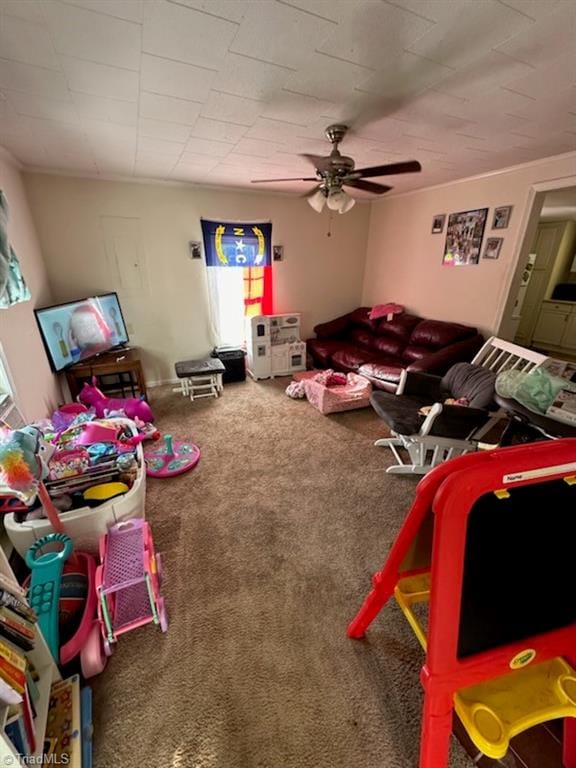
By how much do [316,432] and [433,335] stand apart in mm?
1854

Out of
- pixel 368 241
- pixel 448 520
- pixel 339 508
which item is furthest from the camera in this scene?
pixel 368 241

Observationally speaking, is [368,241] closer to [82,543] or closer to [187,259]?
[187,259]

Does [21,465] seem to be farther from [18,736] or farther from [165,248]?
[165,248]

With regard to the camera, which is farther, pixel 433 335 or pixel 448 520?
pixel 433 335

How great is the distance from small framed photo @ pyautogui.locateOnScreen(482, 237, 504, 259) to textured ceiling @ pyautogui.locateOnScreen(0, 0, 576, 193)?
30.3 inches

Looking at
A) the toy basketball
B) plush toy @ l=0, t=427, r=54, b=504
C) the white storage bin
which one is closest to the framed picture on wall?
the toy basketball

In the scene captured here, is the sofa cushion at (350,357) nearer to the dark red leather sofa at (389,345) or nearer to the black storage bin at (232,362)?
the dark red leather sofa at (389,345)

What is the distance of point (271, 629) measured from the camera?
4.54 ft

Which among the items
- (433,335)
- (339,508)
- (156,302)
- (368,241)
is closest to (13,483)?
(339,508)

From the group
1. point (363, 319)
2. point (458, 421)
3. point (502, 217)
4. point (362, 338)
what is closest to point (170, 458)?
point (458, 421)

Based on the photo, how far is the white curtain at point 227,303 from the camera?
4.06 m

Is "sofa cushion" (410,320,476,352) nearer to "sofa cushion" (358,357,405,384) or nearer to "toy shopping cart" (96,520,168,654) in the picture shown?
"sofa cushion" (358,357,405,384)

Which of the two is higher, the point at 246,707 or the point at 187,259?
the point at 187,259

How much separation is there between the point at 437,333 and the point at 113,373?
364 centimetres
